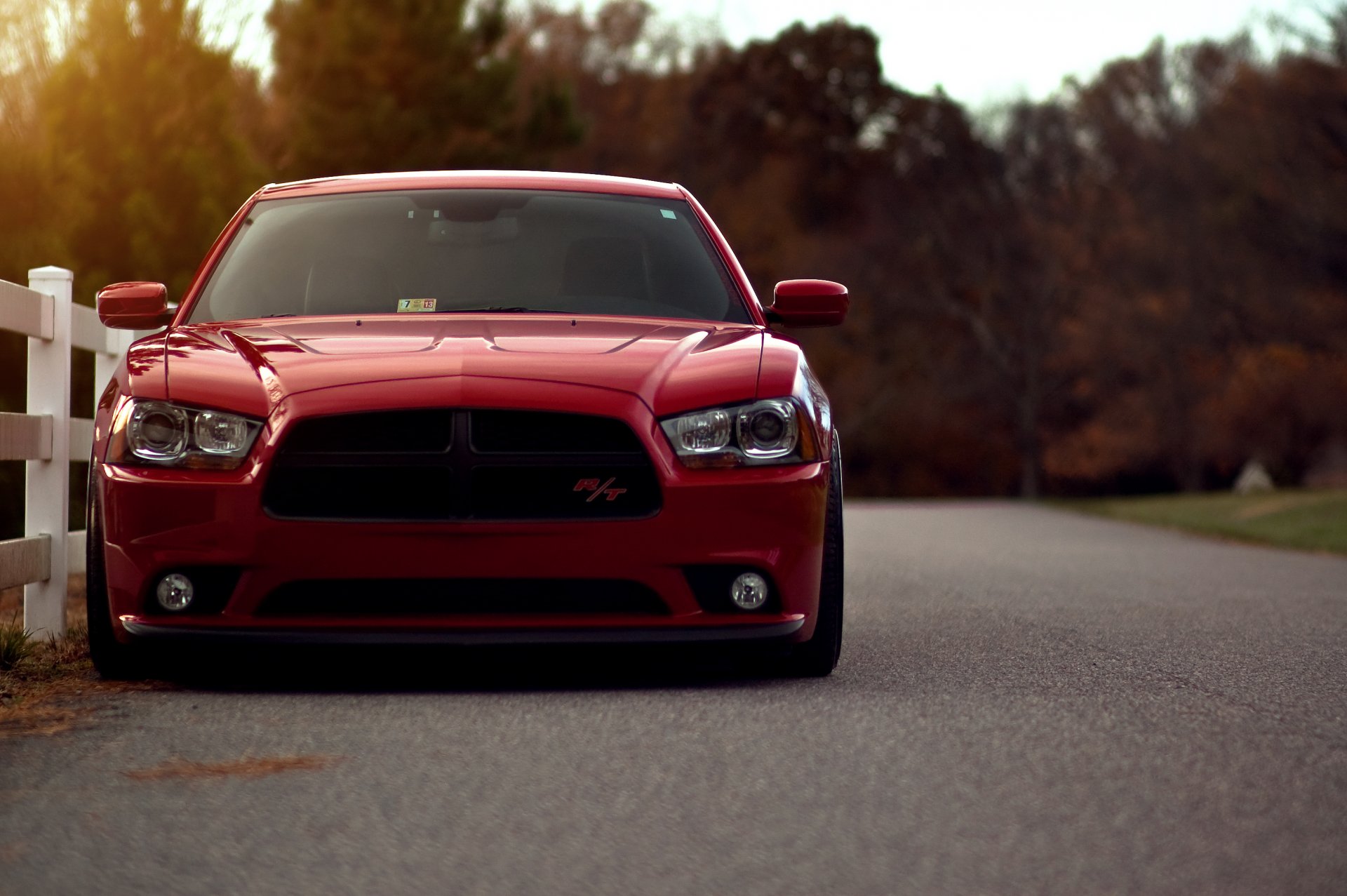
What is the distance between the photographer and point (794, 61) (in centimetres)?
5172

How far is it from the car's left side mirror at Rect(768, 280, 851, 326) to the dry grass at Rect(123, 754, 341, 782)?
2.91 metres

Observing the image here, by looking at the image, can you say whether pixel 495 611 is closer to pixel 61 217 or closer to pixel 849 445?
pixel 61 217

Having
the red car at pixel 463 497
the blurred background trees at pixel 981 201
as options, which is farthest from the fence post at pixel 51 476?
the blurred background trees at pixel 981 201

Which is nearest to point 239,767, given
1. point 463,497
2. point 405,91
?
point 463,497

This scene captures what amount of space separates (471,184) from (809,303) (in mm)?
1321

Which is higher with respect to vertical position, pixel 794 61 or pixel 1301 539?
pixel 794 61

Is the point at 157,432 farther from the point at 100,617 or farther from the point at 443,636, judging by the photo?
the point at 443,636

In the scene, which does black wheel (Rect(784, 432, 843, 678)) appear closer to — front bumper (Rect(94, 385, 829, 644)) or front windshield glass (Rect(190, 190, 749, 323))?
front bumper (Rect(94, 385, 829, 644))

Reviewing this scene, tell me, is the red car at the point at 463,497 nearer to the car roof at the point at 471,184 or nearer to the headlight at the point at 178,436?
the headlight at the point at 178,436

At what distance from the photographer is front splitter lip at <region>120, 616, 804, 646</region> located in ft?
17.0

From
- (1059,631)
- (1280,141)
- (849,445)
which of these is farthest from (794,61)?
(1059,631)

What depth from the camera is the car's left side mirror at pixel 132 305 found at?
6.47 metres

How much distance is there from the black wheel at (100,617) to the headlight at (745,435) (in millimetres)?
1680

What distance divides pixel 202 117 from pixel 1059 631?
9.86 metres
